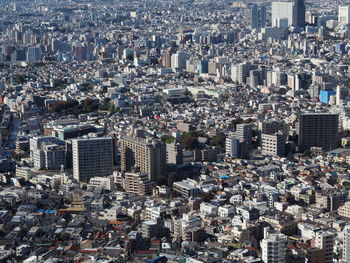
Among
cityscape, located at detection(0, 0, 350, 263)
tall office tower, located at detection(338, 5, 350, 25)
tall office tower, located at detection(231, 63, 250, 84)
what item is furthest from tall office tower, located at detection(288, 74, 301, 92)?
tall office tower, located at detection(338, 5, 350, 25)

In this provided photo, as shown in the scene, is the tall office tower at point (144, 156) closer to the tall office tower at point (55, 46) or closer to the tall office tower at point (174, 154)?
→ the tall office tower at point (174, 154)

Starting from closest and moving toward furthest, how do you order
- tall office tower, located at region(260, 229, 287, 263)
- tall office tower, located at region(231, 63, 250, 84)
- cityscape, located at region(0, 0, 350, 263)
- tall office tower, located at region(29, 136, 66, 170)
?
1. tall office tower, located at region(260, 229, 287, 263)
2. cityscape, located at region(0, 0, 350, 263)
3. tall office tower, located at region(29, 136, 66, 170)
4. tall office tower, located at region(231, 63, 250, 84)

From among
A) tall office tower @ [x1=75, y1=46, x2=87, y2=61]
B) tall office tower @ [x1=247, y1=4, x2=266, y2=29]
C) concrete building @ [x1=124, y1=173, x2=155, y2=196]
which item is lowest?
concrete building @ [x1=124, y1=173, x2=155, y2=196]

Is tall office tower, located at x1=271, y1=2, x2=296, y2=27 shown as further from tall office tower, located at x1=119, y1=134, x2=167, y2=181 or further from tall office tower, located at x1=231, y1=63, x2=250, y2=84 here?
tall office tower, located at x1=119, y1=134, x2=167, y2=181

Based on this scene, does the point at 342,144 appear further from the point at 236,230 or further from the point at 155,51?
the point at 155,51

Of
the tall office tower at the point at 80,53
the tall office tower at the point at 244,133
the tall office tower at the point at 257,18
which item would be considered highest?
the tall office tower at the point at 257,18

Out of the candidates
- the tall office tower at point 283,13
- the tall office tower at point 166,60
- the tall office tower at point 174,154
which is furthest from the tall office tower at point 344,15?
the tall office tower at point 174,154

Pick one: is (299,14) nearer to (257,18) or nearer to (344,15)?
(257,18)
